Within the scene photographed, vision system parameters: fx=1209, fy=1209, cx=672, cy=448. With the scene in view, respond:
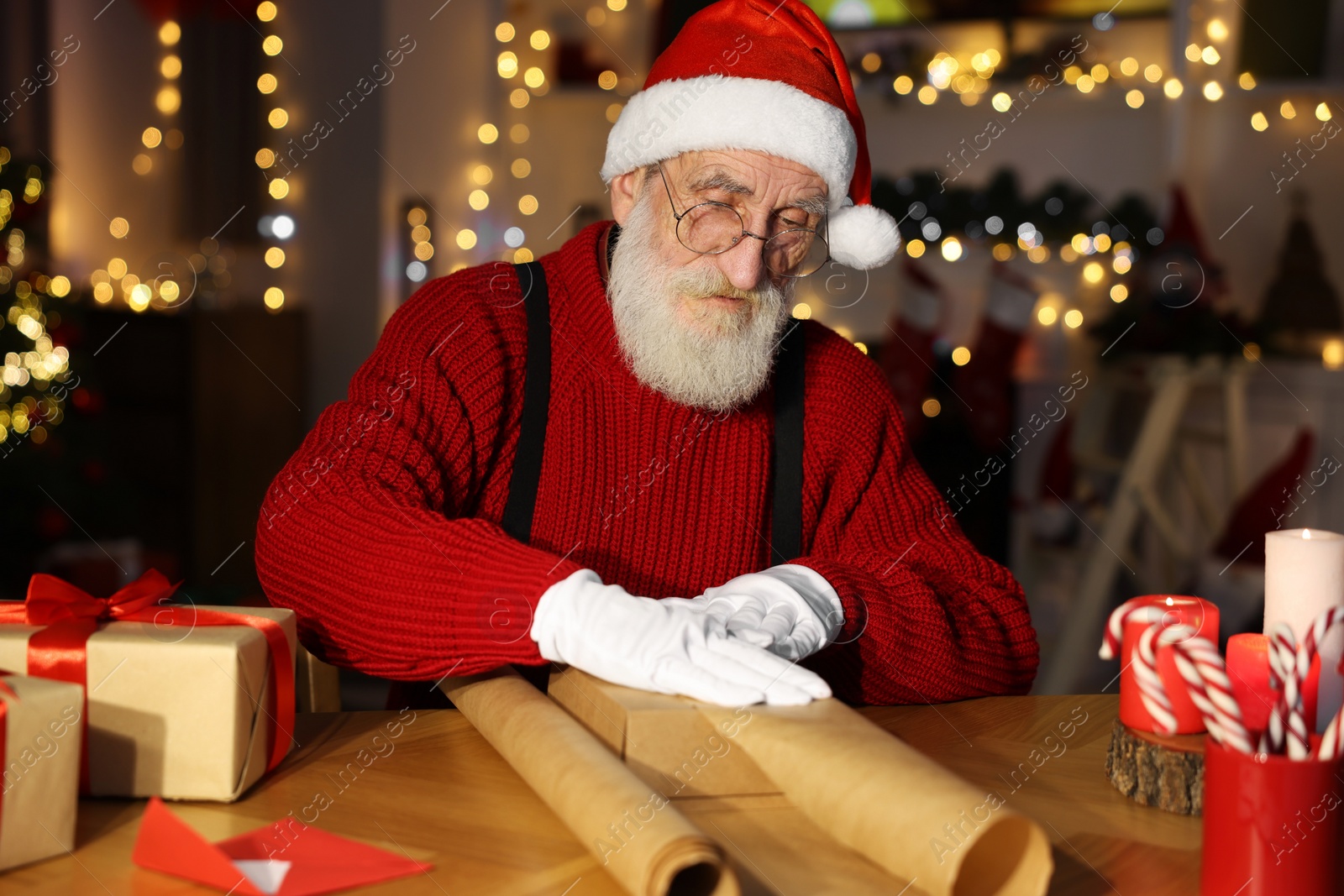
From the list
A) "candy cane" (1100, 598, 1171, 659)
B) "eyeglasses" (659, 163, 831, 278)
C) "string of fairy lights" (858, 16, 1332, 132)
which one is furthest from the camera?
"string of fairy lights" (858, 16, 1332, 132)

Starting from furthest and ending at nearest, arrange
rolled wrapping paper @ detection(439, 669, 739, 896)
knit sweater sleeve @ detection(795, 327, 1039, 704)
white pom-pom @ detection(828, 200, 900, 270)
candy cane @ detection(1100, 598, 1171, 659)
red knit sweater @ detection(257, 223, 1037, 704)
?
white pom-pom @ detection(828, 200, 900, 270) → knit sweater sleeve @ detection(795, 327, 1039, 704) → red knit sweater @ detection(257, 223, 1037, 704) → candy cane @ detection(1100, 598, 1171, 659) → rolled wrapping paper @ detection(439, 669, 739, 896)

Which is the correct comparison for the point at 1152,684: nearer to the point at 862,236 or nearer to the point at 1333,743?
the point at 1333,743

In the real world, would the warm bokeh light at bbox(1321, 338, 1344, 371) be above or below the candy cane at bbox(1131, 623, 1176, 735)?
above

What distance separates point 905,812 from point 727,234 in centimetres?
79

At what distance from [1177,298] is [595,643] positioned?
300 cm

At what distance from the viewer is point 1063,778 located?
99cm

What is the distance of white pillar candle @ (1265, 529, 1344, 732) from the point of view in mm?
919

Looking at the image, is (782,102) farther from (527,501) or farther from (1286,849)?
(1286,849)

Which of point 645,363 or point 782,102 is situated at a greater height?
point 782,102

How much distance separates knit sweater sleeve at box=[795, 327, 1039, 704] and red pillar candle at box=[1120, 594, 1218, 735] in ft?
0.86

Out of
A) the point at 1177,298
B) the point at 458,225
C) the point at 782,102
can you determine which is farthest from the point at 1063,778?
the point at 458,225

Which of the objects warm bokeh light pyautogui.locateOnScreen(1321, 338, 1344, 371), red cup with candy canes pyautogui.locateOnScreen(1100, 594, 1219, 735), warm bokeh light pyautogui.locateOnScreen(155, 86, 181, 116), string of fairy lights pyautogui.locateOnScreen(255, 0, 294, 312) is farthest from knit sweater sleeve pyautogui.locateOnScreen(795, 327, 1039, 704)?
warm bokeh light pyautogui.locateOnScreen(155, 86, 181, 116)

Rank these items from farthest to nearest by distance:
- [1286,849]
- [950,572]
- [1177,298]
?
1. [1177,298]
2. [950,572]
3. [1286,849]

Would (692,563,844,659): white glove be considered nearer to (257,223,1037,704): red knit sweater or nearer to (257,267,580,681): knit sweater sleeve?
(257,223,1037,704): red knit sweater
